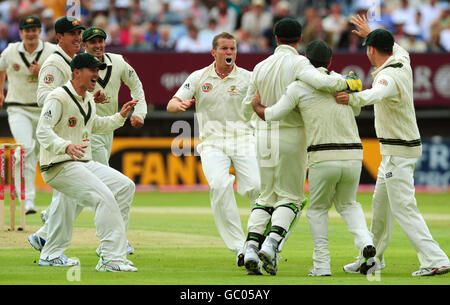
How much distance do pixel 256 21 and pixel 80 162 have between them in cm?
1364

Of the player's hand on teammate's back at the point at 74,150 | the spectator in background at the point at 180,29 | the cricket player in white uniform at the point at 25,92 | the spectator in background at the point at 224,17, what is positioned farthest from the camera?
the spectator in background at the point at 224,17

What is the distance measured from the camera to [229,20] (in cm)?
2186

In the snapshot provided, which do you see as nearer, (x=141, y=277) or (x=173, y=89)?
(x=141, y=277)

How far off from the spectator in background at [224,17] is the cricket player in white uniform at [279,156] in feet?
43.1

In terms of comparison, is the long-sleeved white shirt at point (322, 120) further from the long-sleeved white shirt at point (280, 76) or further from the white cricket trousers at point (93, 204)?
the white cricket trousers at point (93, 204)

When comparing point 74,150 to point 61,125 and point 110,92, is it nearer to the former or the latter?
point 61,125

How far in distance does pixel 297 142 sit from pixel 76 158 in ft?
6.97

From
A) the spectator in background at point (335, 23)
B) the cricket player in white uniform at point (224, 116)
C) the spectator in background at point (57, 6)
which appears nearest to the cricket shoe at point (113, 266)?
the cricket player in white uniform at point (224, 116)

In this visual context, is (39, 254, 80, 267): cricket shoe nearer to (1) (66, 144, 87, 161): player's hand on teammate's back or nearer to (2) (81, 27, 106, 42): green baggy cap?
(1) (66, 144, 87, 161): player's hand on teammate's back

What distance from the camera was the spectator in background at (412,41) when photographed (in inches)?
804

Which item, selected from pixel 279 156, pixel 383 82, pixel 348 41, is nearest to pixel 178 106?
pixel 279 156

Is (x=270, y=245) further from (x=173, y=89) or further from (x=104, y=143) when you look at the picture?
(x=173, y=89)
